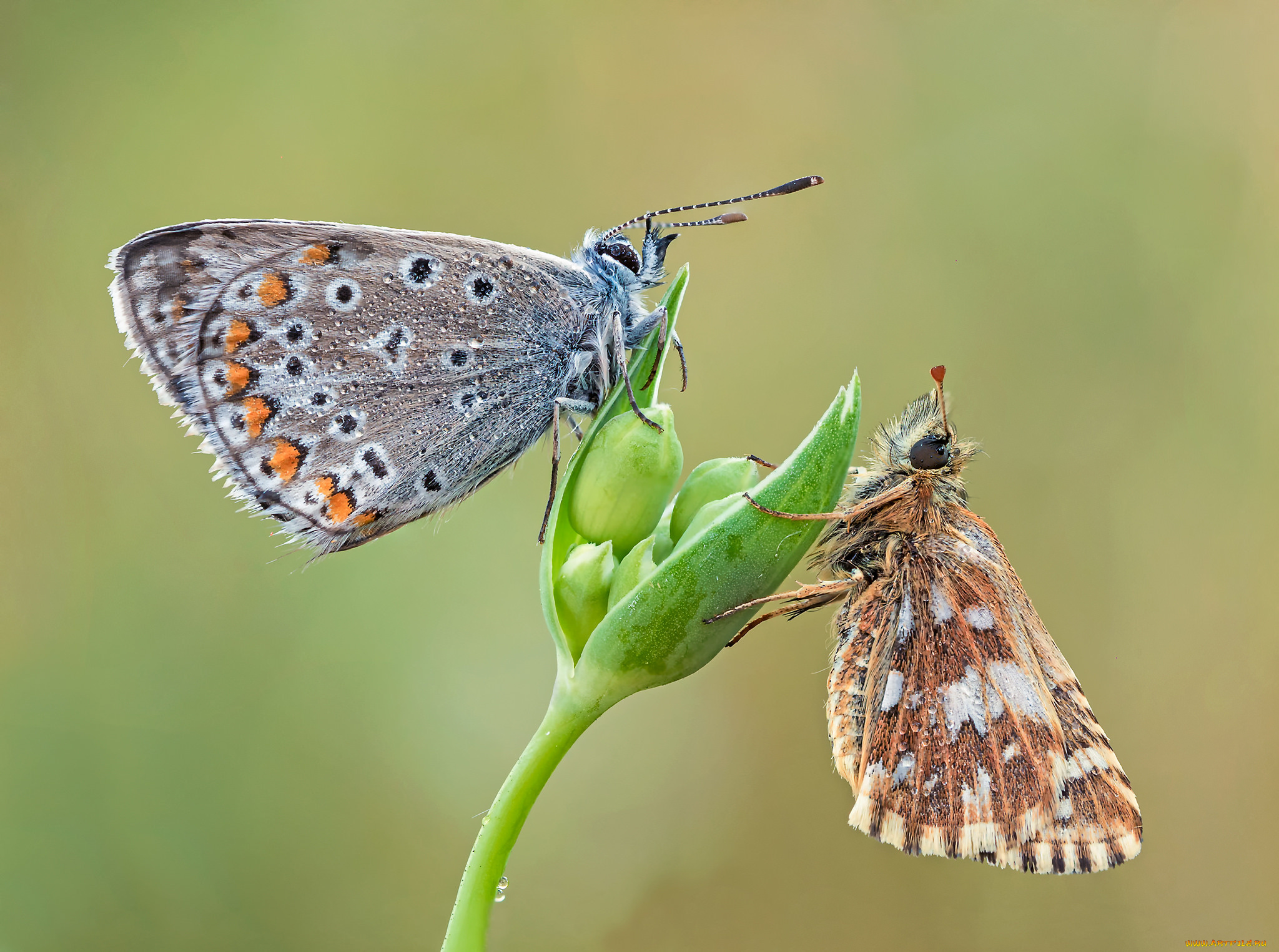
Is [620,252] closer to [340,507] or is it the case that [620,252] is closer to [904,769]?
[340,507]

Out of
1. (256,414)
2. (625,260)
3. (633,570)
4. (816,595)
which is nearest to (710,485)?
(633,570)

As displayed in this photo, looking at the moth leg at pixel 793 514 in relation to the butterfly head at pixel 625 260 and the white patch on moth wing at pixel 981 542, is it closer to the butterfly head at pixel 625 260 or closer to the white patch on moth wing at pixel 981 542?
the white patch on moth wing at pixel 981 542

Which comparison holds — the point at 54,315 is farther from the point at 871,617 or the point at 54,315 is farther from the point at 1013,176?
the point at 1013,176

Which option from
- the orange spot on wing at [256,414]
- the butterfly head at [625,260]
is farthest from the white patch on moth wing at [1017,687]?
the orange spot on wing at [256,414]

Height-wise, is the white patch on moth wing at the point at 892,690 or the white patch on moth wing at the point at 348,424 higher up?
the white patch on moth wing at the point at 348,424

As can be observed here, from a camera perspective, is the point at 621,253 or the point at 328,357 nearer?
the point at 328,357

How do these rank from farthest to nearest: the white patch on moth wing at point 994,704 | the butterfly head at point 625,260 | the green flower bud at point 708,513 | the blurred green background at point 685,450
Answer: the blurred green background at point 685,450 < the butterfly head at point 625,260 < the white patch on moth wing at point 994,704 < the green flower bud at point 708,513

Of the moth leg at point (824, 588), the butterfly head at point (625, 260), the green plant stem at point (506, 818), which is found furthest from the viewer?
the butterfly head at point (625, 260)
